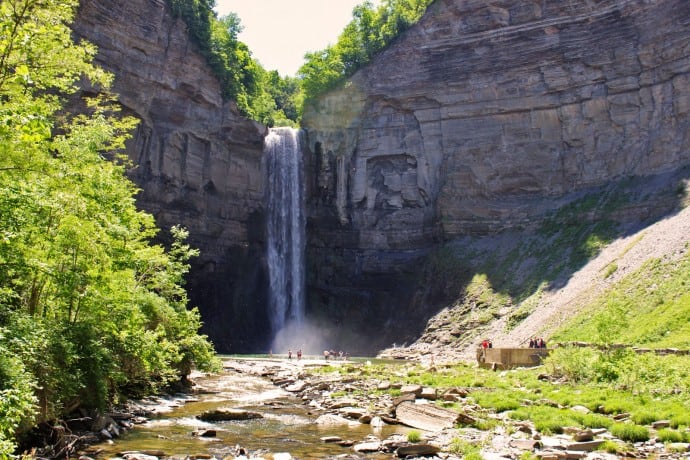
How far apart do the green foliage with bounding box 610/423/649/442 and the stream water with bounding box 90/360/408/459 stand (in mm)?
5204

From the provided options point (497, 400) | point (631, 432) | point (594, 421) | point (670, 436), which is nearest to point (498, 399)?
point (497, 400)

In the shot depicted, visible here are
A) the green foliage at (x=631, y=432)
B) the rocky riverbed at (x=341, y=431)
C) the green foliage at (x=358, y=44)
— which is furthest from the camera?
the green foliage at (x=358, y=44)

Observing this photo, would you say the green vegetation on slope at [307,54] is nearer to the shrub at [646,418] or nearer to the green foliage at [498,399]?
the green foliage at [498,399]

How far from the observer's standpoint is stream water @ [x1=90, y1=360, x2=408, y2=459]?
14078 mm

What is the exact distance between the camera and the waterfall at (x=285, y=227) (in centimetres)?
5922

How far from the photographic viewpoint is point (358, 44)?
7038cm

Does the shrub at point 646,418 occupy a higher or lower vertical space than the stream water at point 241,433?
higher

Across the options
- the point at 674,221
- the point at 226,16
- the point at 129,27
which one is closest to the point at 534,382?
the point at 674,221

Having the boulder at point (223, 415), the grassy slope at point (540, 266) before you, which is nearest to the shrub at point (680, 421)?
the boulder at point (223, 415)

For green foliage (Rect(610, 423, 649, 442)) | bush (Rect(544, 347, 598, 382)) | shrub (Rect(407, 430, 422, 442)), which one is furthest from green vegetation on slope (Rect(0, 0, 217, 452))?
bush (Rect(544, 347, 598, 382))

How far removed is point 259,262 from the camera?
6091 centimetres

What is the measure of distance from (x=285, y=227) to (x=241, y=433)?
45355mm

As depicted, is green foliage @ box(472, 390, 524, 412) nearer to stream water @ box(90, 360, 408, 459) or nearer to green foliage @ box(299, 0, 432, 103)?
stream water @ box(90, 360, 408, 459)

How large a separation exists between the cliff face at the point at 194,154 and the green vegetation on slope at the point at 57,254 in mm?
33234
